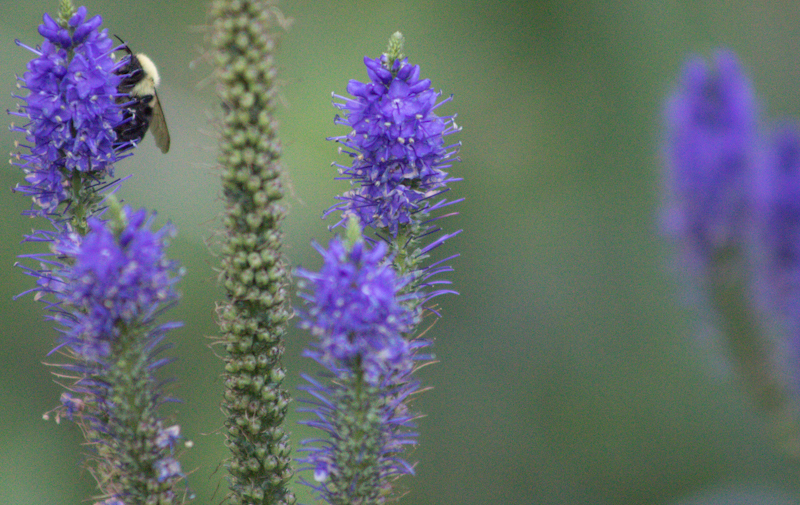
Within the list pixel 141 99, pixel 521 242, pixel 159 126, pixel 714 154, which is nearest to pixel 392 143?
pixel 141 99

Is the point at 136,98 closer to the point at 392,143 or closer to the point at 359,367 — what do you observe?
the point at 392,143

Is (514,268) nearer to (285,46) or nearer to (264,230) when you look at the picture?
(285,46)

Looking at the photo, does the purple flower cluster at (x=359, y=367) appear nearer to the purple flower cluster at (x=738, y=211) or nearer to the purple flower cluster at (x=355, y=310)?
the purple flower cluster at (x=355, y=310)

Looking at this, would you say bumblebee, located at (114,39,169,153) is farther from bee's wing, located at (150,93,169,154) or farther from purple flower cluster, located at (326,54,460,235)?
purple flower cluster, located at (326,54,460,235)

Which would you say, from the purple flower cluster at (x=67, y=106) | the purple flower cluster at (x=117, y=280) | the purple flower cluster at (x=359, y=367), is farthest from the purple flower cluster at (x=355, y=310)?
the purple flower cluster at (x=67, y=106)

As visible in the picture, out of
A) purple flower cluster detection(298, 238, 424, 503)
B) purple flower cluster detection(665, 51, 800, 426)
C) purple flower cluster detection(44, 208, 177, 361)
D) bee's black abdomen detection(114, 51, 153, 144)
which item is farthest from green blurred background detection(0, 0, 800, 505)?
purple flower cluster detection(44, 208, 177, 361)

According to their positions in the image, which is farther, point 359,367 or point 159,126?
point 159,126
